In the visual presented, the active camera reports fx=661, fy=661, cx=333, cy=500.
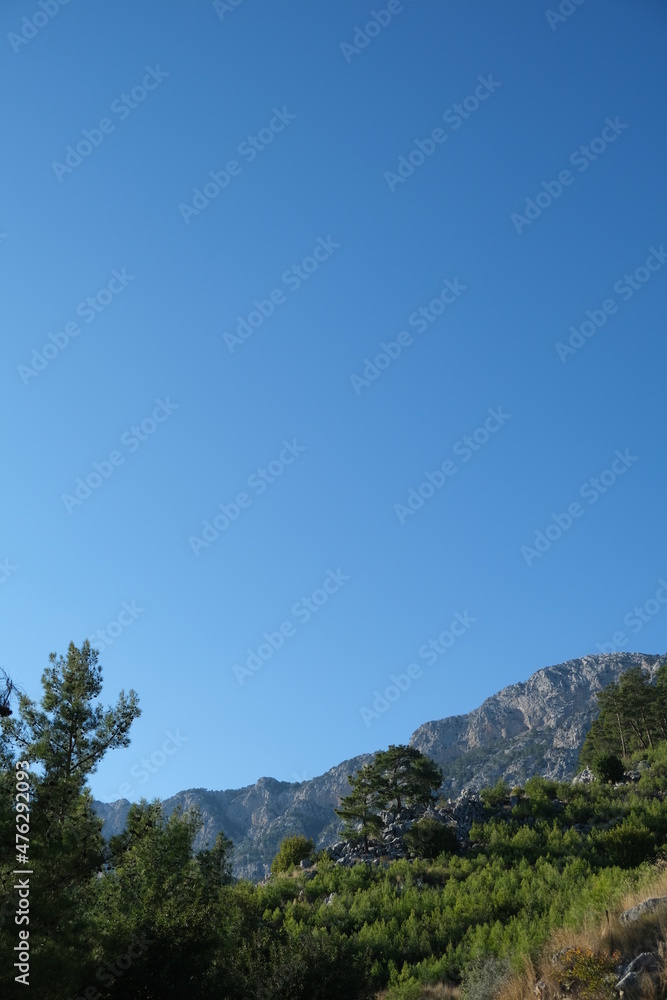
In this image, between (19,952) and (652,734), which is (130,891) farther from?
(652,734)

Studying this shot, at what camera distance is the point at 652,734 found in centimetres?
5722

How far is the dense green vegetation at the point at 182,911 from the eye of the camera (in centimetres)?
1225

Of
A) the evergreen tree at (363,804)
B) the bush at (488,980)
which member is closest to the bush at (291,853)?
the evergreen tree at (363,804)

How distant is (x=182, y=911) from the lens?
1532cm

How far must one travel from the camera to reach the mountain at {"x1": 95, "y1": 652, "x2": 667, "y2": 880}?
135 metres

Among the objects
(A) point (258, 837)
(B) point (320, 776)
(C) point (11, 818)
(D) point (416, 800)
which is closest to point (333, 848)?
(D) point (416, 800)

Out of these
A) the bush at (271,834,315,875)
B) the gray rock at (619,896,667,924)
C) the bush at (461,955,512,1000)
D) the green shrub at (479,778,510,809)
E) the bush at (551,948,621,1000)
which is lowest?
the bush at (461,955,512,1000)

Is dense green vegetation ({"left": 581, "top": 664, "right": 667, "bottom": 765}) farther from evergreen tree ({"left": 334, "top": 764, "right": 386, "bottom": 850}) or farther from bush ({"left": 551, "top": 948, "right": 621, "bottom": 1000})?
bush ({"left": 551, "top": 948, "right": 621, "bottom": 1000})

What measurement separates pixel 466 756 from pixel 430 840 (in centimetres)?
12690

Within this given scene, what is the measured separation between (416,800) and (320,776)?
14614 centimetres

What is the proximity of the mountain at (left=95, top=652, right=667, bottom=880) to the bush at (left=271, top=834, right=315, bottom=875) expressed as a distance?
92.1m

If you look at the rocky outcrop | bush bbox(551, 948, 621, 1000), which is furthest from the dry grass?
the rocky outcrop

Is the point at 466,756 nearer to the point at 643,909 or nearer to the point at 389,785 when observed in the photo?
the point at 389,785

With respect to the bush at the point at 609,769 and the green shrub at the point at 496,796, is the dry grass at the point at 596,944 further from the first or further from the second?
the bush at the point at 609,769
